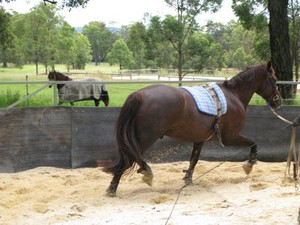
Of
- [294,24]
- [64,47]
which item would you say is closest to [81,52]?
[64,47]

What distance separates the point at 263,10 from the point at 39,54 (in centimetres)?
3169

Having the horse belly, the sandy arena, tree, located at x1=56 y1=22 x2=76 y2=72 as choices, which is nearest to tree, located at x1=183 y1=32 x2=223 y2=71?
the sandy arena

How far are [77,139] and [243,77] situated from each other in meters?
3.10

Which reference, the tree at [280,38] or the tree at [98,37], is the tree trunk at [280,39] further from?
the tree at [98,37]

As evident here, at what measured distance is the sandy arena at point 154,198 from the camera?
14.8ft

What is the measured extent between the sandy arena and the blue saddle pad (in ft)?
3.79

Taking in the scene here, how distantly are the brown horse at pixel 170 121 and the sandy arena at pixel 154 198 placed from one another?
1.18 ft

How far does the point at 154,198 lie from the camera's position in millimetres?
5602

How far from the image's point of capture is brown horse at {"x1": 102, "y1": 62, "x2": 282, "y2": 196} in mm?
5543

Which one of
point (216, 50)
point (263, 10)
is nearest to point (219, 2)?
point (216, 50)

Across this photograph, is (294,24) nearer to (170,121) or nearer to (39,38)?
(170,121)

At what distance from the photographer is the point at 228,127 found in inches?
258

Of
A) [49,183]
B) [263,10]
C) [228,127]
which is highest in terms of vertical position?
[263,10]

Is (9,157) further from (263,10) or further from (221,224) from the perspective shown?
(263,10)
